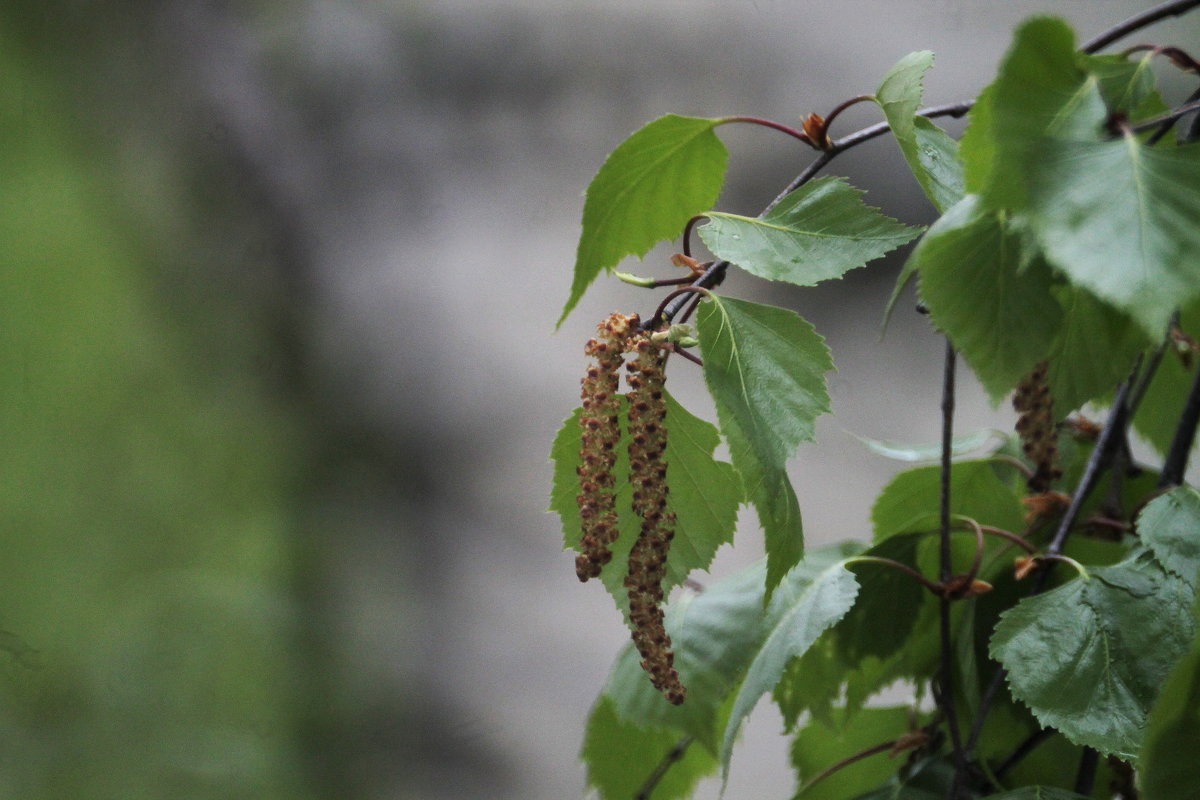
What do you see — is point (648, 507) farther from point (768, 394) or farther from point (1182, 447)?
point (1182, 447)

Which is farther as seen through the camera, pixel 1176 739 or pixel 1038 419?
pixel 1038 419

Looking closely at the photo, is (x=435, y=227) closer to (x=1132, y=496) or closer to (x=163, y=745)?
(x=163, y=745)

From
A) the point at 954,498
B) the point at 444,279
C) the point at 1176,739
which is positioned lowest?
the point at 1176,739

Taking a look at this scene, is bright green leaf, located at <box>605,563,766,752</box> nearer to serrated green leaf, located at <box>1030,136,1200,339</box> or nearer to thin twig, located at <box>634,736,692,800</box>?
thin twig, located at <box>634,736,692,800</box>

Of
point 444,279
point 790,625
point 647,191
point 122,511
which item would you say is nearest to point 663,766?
point 790,625

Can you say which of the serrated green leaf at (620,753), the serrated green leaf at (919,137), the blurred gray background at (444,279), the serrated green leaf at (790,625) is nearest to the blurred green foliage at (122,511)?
the blurred gray background at (444,279)

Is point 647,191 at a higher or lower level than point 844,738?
higher

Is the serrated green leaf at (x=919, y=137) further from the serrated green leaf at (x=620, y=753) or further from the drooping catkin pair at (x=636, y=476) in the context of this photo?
the serrated green leaf at (x=620, y=753)
